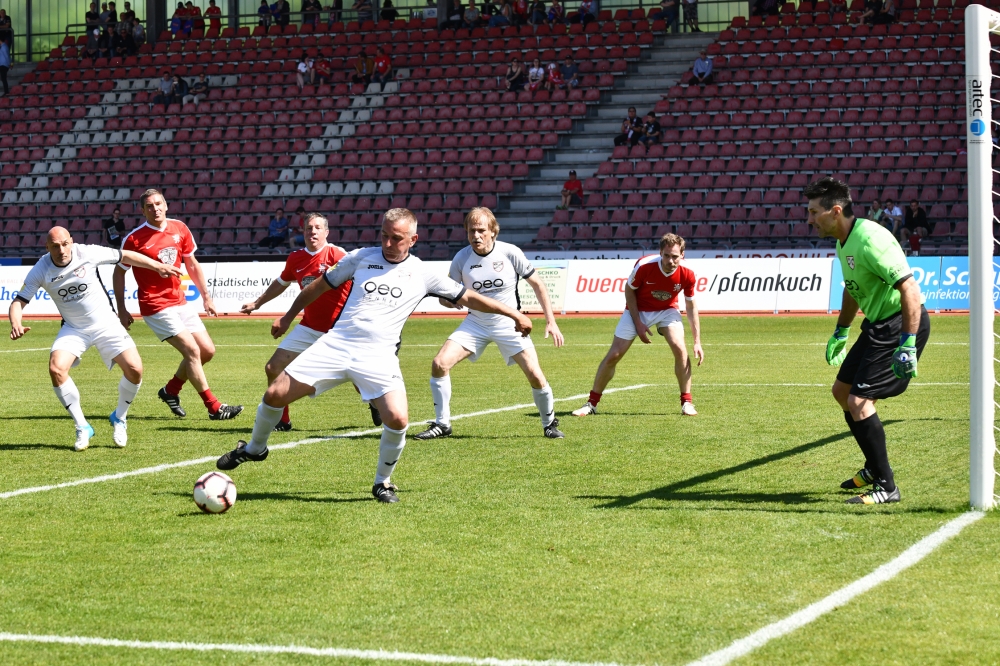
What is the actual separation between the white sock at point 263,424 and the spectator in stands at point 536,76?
1280 inches

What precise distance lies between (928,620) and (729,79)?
34781 millimetres

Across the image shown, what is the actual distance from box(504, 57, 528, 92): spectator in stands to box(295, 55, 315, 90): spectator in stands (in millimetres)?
7312

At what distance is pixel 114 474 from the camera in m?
9.73

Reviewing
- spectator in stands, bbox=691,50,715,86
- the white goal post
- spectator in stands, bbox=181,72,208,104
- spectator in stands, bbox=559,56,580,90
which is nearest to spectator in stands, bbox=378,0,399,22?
spectator in stands, bbox=181,72,208,104

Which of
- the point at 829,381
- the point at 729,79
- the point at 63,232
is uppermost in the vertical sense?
the point at 729,79

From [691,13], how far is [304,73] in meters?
13.1

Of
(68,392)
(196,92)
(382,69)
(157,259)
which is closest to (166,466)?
(68,392)

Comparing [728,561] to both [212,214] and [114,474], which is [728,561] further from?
[212,214]

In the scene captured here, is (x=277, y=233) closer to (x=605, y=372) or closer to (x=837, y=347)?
(x=605, y=372)

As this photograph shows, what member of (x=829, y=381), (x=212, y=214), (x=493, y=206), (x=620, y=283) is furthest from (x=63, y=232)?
(x=212, y=214)

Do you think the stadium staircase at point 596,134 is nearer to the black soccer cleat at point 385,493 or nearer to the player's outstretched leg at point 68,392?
the player's outstretched leg at point 68,392

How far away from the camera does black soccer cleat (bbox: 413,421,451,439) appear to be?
11703mm

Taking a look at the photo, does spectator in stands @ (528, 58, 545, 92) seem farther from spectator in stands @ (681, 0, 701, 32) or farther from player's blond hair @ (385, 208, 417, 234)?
player's blond hair @ (385, 208, 417, 234)

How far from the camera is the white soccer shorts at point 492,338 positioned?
11961 mm
